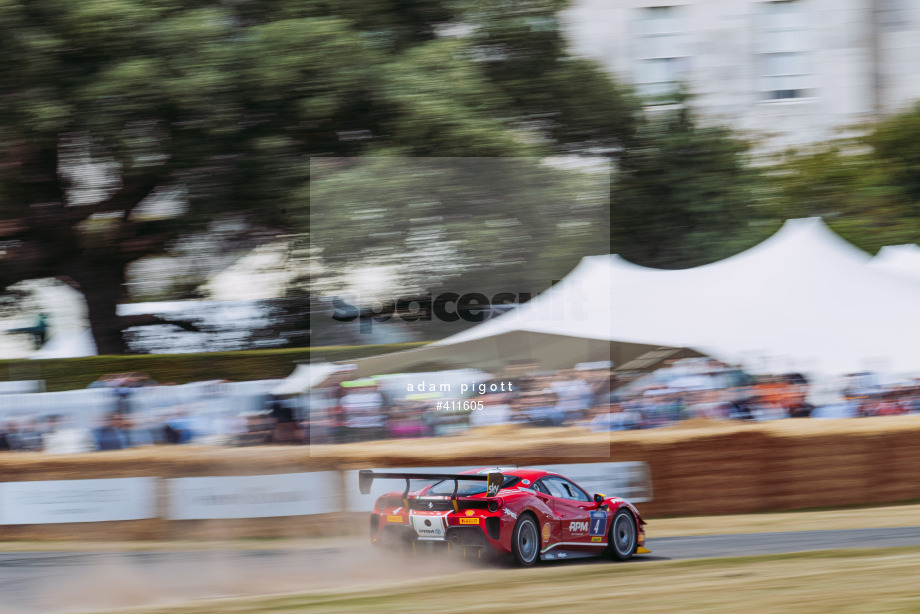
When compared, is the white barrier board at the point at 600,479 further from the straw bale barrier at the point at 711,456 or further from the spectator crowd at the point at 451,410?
the spectator crowd at the point at 451,410

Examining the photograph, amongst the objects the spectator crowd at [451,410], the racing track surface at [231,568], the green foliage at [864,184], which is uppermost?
the green foliage at [864,184]

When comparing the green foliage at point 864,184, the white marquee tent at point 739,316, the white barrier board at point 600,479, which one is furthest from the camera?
the green foliage at point 864,184

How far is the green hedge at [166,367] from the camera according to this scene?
16188mm

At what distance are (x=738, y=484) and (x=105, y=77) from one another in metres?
10.0

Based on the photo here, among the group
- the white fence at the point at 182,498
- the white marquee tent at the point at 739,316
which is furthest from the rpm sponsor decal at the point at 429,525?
the white marquee tent at the point at 739,316

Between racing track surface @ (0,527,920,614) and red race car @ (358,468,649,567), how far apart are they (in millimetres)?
278

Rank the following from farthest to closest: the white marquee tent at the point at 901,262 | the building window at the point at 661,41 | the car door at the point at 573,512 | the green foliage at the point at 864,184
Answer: the building window at the point at 661,41, the green foliage at the point at 864,184, the white marquee tent at the point at 901,262, the car door at the point at 573,512

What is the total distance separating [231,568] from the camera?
9.24 meters

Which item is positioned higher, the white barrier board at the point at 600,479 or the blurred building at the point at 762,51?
the blurred building at the point at 762,51

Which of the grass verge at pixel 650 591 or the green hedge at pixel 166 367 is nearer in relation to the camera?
the grass verge at pixel 650 591

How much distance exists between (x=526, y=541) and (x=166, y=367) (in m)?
9.75

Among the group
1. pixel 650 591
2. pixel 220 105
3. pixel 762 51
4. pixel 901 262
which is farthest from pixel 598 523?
pixel 762 51

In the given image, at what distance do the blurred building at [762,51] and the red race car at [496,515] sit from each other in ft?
63.2

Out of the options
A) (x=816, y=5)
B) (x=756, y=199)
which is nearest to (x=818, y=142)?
(x=816, y=5)
